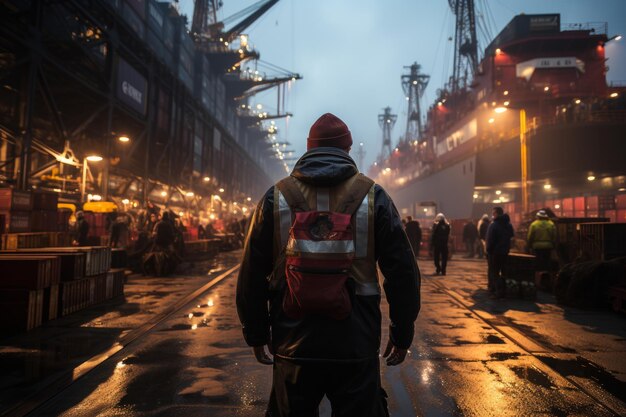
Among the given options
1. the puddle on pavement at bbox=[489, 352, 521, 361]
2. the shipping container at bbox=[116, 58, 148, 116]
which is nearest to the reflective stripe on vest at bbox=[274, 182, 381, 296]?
→ the puddle on pavement at bbox=[489, 352, 521, 361]

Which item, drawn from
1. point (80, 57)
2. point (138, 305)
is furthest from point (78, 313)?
point (80, 57)

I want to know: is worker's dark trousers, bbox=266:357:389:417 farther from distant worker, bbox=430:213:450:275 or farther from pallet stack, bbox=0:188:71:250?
pallet stack, bbox=0:188:71:250

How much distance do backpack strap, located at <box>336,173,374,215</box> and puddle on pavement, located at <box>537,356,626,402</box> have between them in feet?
11.2

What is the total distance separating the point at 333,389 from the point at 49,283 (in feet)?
19.7

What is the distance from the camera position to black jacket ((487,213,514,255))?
8.29 metres

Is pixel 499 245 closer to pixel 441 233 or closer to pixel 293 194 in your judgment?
pixel 441 233

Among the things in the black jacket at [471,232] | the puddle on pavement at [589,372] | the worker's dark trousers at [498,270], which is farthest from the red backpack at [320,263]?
the black jacket at [471,232]

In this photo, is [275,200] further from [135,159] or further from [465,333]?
[135,159]

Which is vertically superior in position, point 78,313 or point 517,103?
point 517,103

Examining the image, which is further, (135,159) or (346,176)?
(135,159)

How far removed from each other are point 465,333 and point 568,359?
1.39 meters

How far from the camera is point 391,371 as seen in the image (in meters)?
4.11

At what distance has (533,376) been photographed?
3.88m

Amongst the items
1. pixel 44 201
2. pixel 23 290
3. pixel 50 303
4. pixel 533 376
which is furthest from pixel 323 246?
pixel 44 201
